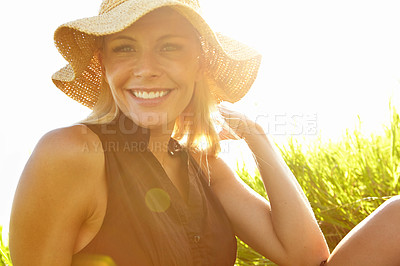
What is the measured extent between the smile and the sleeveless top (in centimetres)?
12

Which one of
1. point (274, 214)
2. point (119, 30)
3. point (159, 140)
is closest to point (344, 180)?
point (274, 214)

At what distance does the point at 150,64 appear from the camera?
1990mm

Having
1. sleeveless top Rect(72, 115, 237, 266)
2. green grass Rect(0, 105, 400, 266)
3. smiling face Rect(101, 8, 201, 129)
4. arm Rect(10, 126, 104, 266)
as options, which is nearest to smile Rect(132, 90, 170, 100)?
smiling face Rect(101, 8, 201, 129)

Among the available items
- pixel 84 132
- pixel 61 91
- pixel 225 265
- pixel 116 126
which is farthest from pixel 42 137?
pixel 225 265

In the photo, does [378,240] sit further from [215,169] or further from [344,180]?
[344,180]

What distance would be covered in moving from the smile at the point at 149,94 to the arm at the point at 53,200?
0.37 m

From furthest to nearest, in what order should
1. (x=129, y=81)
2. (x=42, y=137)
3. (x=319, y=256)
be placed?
(x=319, y=256) → (x=129, y=81) → (x=42, y=137)

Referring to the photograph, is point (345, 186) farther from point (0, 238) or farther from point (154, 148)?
point (0, 238)

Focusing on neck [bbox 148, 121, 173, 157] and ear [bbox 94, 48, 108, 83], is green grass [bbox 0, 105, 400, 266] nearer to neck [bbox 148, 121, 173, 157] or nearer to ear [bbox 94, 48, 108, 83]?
neck [bbox 148, 121, 173, 157]

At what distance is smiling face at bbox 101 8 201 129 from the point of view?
1.96m

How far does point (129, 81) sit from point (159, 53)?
179 millimetres

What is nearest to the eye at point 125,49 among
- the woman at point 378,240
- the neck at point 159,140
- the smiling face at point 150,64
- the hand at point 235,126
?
the smiling face at point 150,64

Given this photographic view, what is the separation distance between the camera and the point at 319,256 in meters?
2.31

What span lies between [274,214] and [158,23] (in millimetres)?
1112
